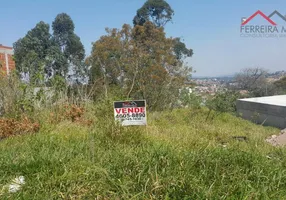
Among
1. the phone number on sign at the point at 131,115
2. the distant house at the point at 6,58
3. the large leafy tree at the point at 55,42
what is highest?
the large leafy tree at the point at 55,42

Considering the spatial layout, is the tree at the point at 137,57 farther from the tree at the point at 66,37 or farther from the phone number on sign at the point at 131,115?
the tree at the point at 66,37

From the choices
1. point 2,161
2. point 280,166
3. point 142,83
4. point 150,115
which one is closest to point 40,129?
point 2,161

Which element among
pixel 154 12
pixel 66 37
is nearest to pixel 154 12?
pixel 154 12

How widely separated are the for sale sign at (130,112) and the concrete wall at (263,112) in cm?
666

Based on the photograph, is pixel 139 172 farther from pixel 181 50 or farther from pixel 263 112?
pixel 181 50

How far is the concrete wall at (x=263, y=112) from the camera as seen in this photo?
964cm

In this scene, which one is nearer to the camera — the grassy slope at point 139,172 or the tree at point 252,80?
the grassy slope at point 139,172

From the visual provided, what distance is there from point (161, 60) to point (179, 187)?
1094 centimetres

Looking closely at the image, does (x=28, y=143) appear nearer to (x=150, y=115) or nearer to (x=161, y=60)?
(x=150, y=115)

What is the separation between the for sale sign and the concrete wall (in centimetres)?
666

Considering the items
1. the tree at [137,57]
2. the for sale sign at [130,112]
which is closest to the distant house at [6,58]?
the tree at [137,57]

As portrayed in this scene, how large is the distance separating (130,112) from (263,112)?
865cm

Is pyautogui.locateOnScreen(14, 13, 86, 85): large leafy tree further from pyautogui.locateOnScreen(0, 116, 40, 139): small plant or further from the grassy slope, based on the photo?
the grassy slope

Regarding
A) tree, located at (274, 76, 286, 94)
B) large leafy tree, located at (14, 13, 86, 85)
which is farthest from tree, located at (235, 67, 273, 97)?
large leafy tree, located at (14, 13, 86, 85)
